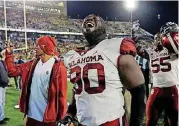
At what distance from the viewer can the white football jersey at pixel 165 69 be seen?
14.1ft

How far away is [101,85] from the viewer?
216 centimetres

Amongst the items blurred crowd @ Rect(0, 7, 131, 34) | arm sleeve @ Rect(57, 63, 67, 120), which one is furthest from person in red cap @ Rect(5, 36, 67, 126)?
blurred crowd @ Rect(0, 7, 131, 34)

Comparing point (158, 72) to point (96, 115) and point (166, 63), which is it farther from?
point (96, 115)

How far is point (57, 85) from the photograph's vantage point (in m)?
→ 3.59

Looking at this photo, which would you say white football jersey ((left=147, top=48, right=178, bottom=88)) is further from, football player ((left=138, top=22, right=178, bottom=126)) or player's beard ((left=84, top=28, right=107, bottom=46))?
player's beard ((left=84, top=28, right=107, bottom=46))

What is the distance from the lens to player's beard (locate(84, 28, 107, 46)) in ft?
7.43

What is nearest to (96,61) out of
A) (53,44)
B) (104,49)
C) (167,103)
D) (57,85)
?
(104,49)

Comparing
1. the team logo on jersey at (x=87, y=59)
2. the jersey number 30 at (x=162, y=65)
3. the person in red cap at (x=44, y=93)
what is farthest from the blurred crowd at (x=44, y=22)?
the team logo on jersey at (x=87, y=59)

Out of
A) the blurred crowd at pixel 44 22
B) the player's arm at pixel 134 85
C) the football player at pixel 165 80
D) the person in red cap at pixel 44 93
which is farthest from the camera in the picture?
the blurred crowd at pixel 44 22

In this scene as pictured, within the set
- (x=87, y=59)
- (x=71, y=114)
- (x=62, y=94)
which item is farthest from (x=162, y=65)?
(x=87, y=59)

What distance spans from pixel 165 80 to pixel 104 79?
7.84 ft

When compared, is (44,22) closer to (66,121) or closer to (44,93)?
(44,93)

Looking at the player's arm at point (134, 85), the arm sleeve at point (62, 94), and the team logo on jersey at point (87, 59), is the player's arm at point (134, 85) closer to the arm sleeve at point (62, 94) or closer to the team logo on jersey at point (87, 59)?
the team logo on jersey at point (87, 59)

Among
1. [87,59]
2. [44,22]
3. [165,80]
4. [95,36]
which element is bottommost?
[165,80]
